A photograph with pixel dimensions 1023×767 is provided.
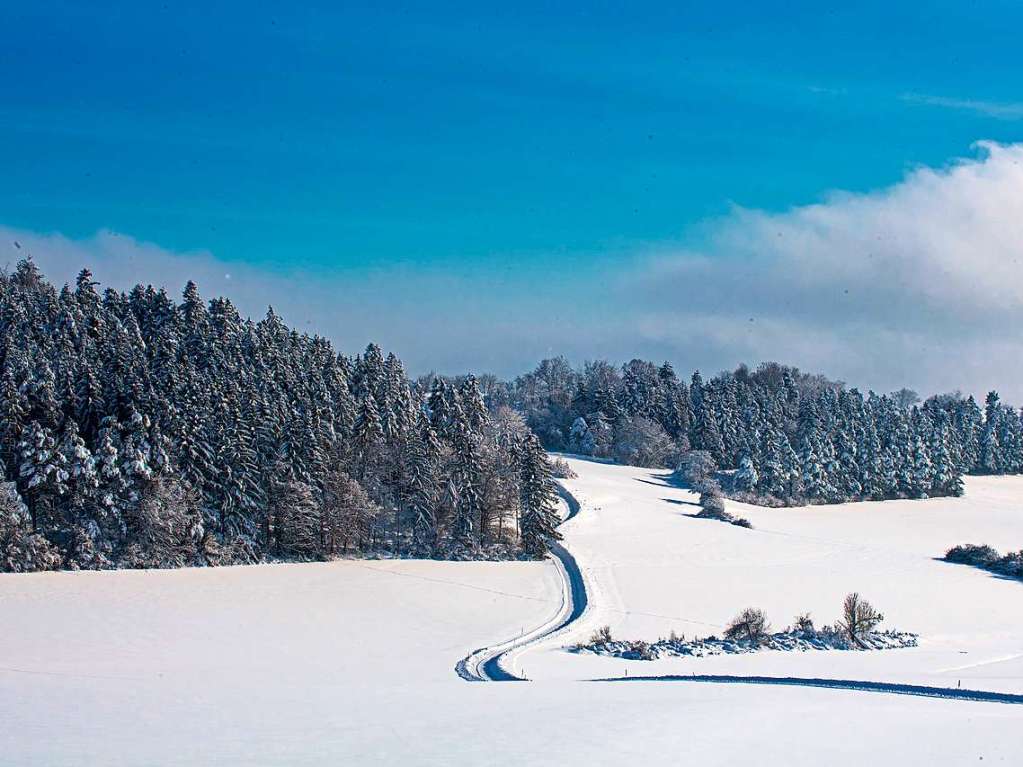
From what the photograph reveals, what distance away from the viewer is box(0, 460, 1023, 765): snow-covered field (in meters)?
16.1

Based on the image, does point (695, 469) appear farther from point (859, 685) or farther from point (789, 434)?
point (859, 685)

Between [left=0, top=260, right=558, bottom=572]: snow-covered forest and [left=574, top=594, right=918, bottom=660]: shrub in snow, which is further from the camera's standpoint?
[left=0, top=260, right=558, bottom=572]: snow-covered forest

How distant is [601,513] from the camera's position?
248 feet

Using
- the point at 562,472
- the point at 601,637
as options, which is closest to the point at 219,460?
the point at 601,637

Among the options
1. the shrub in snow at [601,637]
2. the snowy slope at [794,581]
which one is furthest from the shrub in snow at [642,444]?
the shrub in snow at [601,637]

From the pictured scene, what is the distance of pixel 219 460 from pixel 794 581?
37.8 m

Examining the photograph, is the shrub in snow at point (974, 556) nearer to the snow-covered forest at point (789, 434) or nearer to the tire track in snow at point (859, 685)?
the snow-covered forest at point (789, 434)

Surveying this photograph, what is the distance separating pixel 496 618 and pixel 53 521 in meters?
29.1

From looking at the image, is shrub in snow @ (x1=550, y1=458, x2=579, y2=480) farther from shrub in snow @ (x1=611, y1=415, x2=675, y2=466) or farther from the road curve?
shrub in snow @ (x1=611, y1=415, x2=675, y2=466)

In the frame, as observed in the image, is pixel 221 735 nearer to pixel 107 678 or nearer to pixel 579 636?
pixel 107 678

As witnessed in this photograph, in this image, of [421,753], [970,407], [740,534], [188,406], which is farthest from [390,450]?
[970,407]

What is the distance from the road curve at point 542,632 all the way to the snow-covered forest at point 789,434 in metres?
43.9

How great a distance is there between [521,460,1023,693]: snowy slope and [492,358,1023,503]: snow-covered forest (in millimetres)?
8165

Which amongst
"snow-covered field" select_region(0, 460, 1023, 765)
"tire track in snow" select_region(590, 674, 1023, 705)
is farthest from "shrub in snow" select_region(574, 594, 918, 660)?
"tire track in snow" select_region(590, 674, 1023, 705)
